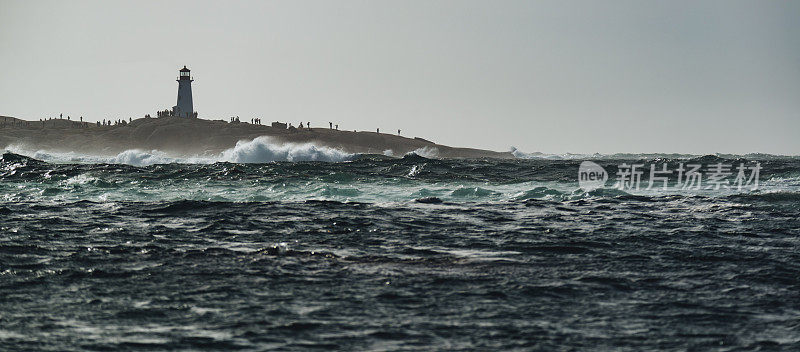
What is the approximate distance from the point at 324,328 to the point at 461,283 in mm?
2820

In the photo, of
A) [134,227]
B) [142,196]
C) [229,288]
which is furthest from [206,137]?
[229,288]

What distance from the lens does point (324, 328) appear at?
801 centimetres

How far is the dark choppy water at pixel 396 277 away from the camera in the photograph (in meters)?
7.80

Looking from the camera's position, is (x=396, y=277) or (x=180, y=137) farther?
(x=180, y=137)

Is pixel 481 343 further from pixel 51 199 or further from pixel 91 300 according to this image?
pixel 51 199

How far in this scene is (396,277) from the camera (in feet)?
35.2

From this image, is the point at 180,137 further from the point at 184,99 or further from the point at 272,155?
the point at 272,155

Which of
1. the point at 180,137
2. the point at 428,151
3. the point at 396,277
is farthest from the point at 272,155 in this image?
the point at 396,277

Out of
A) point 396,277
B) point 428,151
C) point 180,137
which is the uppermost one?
point 180,137

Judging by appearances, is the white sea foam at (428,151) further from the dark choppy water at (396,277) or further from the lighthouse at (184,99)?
the dark choppy water at (396,277)

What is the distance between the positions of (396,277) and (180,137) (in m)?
108

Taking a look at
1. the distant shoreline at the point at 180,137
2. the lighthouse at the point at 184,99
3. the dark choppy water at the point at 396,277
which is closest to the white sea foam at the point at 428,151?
the distant shoreline at the point at 180,137

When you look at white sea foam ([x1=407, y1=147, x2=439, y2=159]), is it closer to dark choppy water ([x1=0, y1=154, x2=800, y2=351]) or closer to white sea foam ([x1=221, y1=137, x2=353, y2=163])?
white sea foam ([x1=221, y1=137, x2=353, y2=163])

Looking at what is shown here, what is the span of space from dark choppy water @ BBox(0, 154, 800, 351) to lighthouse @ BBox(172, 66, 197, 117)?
9515 centimetres
